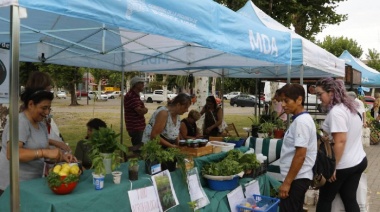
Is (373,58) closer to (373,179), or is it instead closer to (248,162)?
(373,179)

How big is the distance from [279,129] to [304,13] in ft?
31.7

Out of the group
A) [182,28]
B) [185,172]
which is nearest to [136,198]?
[185,172]

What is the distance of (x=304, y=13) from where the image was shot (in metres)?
13.6

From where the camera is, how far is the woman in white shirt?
10.7ft

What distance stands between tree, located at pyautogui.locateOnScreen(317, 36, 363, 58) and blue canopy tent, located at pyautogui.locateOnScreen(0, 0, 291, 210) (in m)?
36.4

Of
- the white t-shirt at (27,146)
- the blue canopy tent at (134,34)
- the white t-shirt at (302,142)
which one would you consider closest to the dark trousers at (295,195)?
the white t-shirt at (302,142)

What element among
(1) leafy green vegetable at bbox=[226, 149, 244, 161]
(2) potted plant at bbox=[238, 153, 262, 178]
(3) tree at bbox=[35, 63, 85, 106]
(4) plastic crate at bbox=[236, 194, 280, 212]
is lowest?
(4) plastic crate at bbox=[236, 194, 280, 212]

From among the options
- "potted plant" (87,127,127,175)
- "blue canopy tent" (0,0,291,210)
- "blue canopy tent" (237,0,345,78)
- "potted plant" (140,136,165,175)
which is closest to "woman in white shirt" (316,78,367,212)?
"blue canopy tent" (0,0,291,210)

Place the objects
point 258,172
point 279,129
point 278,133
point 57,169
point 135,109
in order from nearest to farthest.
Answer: point 57,169 → point 258,172 → point 278,133 → point 279,129 → point 135,109

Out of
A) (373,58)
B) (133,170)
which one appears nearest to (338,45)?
(373,58)

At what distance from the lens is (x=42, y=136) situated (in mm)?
2699

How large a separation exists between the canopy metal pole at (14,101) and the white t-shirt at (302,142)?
2079 mm

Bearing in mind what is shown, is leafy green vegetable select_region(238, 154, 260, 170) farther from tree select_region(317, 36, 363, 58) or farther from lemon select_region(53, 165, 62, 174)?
tree select_region(317, 36, 363, 58)

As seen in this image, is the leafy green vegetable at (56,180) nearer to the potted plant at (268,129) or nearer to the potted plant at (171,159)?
the potted plant at (171,159)
